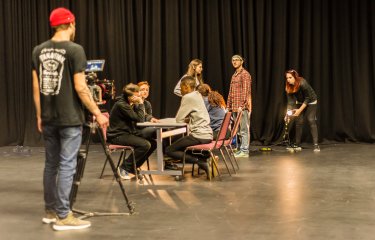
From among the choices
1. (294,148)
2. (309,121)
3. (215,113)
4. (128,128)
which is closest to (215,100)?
(215,113)

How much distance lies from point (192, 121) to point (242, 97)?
7.40 feet

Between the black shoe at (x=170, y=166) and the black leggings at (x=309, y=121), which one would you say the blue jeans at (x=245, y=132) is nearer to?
the black leggings at (x=309, y=121)

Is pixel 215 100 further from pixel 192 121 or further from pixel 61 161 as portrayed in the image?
pixel 61 161

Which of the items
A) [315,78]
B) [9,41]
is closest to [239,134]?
[315,78]

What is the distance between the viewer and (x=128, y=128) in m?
7.11

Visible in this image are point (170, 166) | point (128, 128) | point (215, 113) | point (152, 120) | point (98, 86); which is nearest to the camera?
point (98, 86)

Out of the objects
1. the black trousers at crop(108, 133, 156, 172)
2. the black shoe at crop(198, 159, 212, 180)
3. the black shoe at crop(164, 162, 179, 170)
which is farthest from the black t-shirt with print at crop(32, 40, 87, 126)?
the black shoe at crop(164, 162, 179, 170)

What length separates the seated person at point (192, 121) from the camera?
22.6 ft

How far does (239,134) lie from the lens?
9.59m

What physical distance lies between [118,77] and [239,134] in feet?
8.28

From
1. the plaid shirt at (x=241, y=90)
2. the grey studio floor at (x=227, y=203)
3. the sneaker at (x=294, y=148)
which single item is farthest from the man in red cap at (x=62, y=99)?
the sneaker at (x=294, y=148)

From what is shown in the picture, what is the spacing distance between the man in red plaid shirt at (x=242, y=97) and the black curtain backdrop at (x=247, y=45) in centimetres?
149

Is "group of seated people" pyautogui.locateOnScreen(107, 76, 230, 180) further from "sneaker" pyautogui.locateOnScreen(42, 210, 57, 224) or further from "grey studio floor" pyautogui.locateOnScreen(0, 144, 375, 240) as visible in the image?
"sneaker" pyautogui.locateOnScreen(42, 210, 57, 224)

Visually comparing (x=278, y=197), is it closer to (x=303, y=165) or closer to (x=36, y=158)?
(x=303, y=165)
